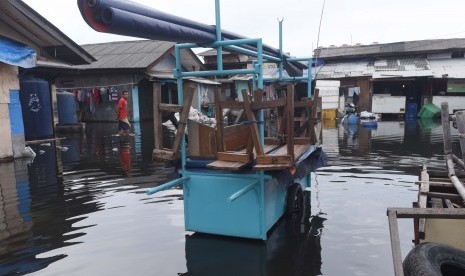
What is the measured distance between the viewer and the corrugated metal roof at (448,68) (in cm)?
2812

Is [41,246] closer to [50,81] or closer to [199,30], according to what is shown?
[199,30]

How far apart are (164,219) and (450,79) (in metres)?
29.4

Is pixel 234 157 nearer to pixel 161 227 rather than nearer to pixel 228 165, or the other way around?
pixel 228 165

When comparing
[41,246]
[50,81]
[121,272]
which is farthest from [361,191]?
[50,81]

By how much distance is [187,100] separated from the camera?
491cm

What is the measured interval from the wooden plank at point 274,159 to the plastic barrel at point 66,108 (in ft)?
65.0

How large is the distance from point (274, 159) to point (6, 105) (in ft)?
34.0

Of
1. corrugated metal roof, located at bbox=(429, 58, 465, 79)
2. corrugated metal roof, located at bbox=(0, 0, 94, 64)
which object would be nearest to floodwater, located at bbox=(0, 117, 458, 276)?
corrugated metal roof, located at bbox=(0, 0, 94, 64)

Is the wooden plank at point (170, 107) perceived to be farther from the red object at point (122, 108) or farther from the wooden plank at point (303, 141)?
the red object at point (122, 108)

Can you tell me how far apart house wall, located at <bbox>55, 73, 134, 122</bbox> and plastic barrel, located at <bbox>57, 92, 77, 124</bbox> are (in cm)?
380

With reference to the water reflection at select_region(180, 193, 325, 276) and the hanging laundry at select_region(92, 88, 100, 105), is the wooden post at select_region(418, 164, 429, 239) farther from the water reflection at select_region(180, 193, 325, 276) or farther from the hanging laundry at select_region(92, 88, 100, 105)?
the hanging laundry at select_region(92, 88, 100, 105)

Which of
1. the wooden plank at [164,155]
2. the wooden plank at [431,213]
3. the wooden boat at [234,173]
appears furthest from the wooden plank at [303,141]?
the wooden plank at [431,213]

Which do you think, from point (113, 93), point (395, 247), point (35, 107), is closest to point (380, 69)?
point (113, 93)

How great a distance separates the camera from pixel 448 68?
29.2m
